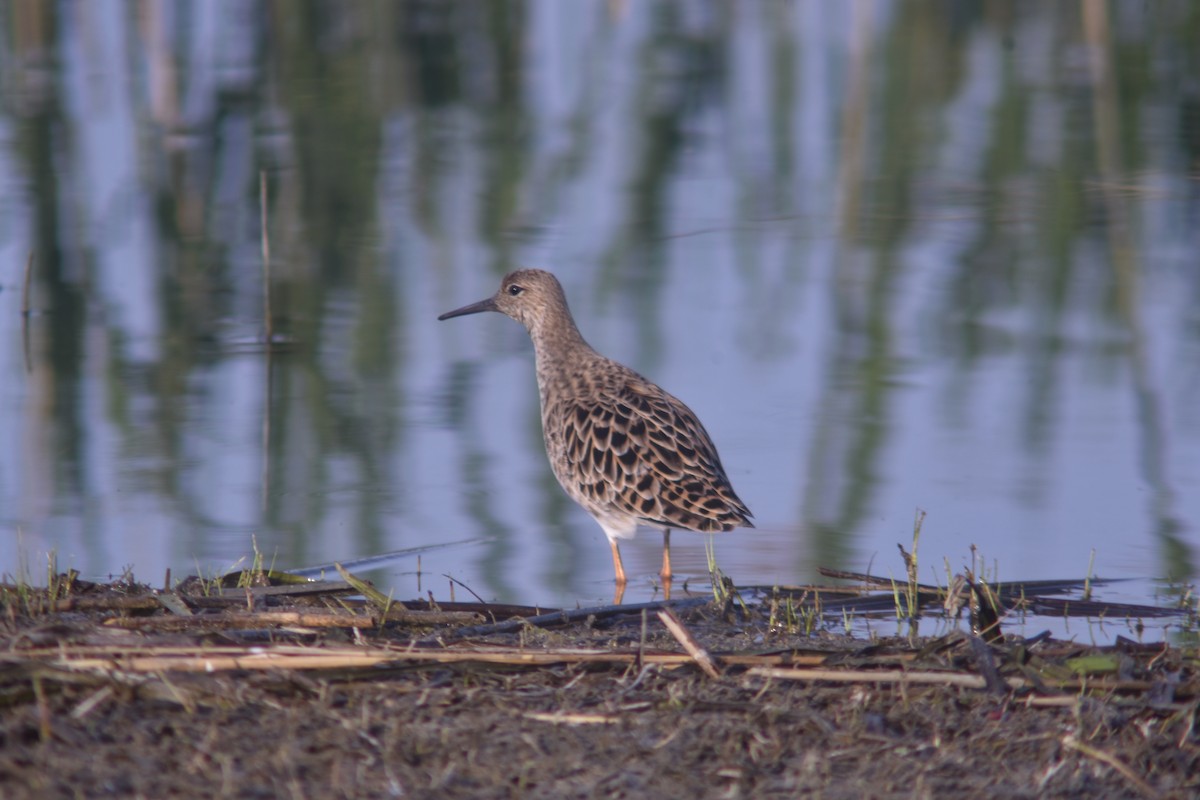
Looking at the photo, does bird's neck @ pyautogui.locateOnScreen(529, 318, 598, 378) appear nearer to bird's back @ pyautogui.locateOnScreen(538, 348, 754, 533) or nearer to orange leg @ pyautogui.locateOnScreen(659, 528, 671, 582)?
bird's back @ pyautogui.locateOnScreen(538, 348, 754, 533)

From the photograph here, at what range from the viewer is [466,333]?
10047mm

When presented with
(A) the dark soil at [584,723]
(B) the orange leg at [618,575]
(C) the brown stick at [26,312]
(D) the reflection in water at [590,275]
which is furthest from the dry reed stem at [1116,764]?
(C) the brown stick at [26,312]

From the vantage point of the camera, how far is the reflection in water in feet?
23.5

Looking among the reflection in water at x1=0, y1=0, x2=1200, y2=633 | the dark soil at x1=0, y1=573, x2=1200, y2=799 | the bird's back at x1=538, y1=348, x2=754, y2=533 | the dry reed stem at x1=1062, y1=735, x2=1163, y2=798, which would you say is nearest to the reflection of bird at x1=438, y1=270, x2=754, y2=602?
the bird's back at x1=538, y1=348, x2=754, y2=533

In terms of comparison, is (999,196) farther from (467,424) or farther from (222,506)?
Result: (222,506)

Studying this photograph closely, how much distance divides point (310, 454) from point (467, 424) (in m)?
0.92

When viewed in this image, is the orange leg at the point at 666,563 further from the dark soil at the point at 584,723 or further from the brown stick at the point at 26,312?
the brown stick at the point at 26,312

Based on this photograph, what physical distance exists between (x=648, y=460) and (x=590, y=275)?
14.2 feet

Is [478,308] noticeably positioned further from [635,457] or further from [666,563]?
[666,563]

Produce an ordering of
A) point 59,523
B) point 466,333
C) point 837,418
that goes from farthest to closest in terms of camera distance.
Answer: point 466,333 → point 837,418 → point 59,523

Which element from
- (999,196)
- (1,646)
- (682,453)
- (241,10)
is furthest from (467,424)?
(241,10)

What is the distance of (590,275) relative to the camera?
10.7 metres

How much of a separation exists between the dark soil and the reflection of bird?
211 centimetres

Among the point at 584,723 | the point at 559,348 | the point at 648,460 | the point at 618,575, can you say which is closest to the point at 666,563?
the point at 618,575
